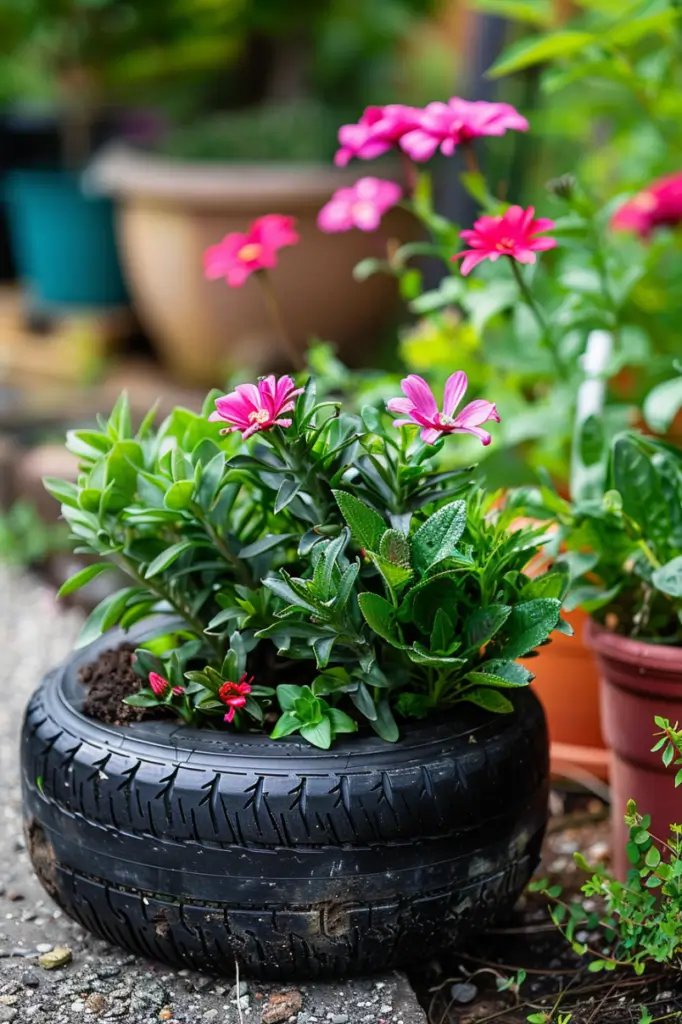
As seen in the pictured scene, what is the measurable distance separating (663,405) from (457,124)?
50 centimetres

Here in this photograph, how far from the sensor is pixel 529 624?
54.2 inches

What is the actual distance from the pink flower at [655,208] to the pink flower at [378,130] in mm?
672

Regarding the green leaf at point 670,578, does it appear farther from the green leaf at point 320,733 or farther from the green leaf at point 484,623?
the green leaf at point 320,733

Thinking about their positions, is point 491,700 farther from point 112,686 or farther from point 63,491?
point 63,491

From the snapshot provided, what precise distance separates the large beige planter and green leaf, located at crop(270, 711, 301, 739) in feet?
8.56

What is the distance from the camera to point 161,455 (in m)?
1.47

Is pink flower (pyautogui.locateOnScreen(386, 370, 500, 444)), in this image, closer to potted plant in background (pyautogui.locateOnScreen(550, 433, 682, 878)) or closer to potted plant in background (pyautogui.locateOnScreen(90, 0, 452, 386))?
potted plant in background (pyautogui.locateOnScreen(550, 433, 682, 878))

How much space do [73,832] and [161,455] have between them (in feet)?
1.57

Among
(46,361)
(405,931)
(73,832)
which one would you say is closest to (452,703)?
(405,931)

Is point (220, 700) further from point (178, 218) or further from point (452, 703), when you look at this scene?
point (178, 218)

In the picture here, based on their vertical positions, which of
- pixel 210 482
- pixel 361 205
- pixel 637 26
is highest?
pixel 637 26

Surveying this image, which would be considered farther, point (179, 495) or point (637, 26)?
point (637, 26)

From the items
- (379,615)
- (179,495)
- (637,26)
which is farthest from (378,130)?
(379,615)

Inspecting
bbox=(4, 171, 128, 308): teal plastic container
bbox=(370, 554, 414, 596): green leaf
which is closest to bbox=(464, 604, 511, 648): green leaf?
bbox=(370, 554, 414, 596): green leaf
